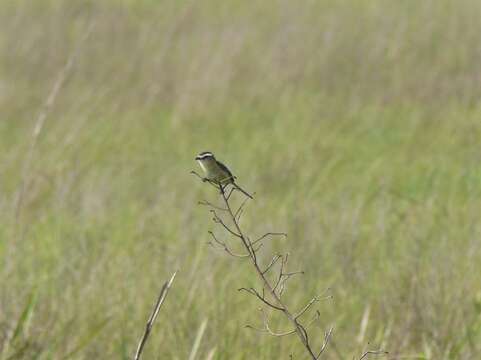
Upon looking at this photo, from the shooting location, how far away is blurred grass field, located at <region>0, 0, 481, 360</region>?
10.3ft

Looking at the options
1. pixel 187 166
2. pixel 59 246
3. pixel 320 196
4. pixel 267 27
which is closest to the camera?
pixel 59 246

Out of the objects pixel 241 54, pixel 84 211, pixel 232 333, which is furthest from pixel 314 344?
pixel 241 54

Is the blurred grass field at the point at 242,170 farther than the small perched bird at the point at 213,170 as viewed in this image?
Yes

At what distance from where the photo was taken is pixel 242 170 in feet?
Answer: 18.0

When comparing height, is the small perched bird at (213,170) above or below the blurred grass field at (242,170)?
below

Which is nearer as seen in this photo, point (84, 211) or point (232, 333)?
point (232, 333)

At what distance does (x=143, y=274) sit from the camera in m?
3.47

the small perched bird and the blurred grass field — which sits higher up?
the blurred grass field

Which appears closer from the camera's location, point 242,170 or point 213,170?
point 213,170

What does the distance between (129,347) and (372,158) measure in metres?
3.08

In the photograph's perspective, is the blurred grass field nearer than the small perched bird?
No

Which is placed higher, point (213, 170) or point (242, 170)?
point (242, 170)

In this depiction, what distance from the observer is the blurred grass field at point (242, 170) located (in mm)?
3143

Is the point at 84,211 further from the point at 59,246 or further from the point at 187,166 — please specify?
the point at 187,166
